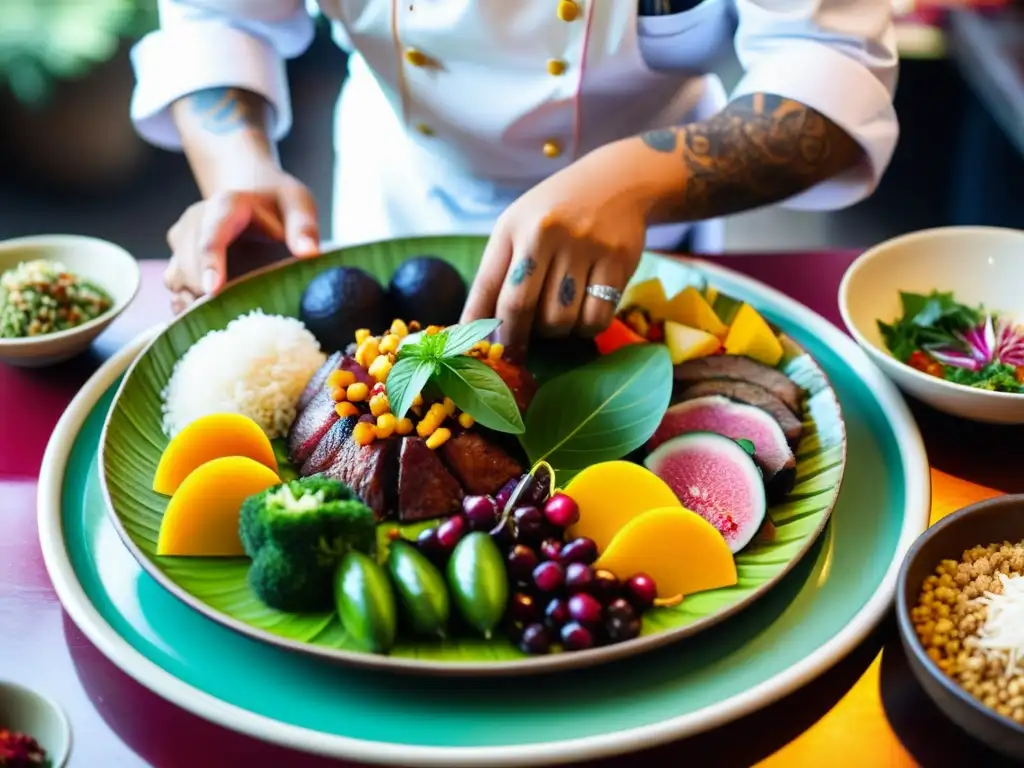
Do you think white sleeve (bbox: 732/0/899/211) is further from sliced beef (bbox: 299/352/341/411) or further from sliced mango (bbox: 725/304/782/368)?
sliced beef (bbox: 299/352/341/411)

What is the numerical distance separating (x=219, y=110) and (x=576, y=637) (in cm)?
165

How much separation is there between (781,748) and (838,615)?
0.22m

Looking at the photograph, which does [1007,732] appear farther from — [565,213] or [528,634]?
[565,213]

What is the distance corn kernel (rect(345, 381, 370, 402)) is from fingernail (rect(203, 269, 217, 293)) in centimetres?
50

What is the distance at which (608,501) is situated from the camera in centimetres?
142

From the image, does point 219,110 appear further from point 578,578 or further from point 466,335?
point 578,578

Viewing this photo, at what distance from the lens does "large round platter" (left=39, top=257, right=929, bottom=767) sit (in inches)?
Result: 46.2

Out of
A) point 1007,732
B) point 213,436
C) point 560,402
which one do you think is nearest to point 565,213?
point 560,402

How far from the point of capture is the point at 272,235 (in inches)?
86.2

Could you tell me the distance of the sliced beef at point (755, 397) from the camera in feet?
5.39

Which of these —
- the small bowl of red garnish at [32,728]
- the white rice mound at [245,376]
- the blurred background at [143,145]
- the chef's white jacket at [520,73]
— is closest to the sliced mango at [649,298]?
the chef's white jacket at [520,73]

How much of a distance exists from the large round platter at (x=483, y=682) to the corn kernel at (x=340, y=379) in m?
0.42

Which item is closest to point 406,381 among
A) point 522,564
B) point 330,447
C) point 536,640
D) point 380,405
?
point 380,405

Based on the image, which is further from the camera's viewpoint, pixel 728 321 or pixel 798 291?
pixel 798 291
